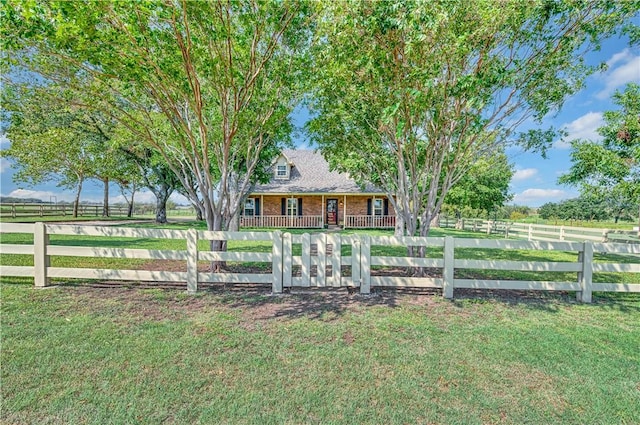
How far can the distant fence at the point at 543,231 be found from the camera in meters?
13.8

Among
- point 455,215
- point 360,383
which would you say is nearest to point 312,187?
point 360,383

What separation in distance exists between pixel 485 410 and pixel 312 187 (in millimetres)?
19545

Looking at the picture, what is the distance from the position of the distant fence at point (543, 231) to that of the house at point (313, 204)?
7.28m

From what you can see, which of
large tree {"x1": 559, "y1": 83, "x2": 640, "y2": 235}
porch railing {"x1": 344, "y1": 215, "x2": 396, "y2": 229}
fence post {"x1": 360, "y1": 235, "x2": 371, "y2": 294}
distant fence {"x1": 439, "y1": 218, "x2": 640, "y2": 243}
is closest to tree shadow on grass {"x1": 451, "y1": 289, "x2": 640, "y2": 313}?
fence post {"x1": 360, "y1": 235, "x2": 371, "y2": 294}

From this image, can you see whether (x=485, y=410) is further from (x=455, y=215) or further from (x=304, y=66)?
(x=455, y=215)

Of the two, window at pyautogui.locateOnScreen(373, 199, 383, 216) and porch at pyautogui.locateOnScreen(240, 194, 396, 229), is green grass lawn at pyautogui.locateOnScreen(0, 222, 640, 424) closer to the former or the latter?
porch at pyautogui.locateOnScreen(240, 194, 396, 229)

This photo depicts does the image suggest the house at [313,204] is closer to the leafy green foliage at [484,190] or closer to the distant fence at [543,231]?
the leafy green foliage at [484,190]

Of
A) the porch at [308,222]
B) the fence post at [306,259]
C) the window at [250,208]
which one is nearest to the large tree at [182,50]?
the fence post at [306,259]

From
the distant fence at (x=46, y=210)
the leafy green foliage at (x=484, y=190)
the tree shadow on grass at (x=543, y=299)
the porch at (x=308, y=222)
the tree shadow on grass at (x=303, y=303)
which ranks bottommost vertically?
the tree shadow on grass at (x=543, y=299)

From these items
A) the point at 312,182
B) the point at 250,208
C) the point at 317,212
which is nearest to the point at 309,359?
the point at 317,212

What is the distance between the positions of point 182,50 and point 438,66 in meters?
4.27

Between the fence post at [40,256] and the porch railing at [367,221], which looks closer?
the fence post at [40,256]

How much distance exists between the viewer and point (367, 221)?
21.4 metres

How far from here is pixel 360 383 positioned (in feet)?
9.09
